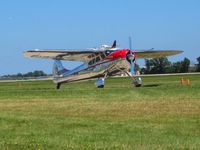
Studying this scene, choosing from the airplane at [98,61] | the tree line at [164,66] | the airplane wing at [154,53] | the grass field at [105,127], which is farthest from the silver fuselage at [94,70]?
the tree line at [164,66]

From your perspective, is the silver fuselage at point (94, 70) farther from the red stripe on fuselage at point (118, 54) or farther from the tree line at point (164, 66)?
the tree line at point (164, 66)

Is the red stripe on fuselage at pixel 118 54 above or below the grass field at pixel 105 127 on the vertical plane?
above

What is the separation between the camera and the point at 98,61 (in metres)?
41.9

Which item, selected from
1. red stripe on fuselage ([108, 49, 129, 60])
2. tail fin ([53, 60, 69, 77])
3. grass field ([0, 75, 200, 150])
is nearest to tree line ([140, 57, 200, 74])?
tail fin ([53, 60, 69, 77])

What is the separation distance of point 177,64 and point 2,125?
5075 inches

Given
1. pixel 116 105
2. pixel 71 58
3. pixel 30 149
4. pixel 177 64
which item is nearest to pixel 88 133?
pixel 30 149

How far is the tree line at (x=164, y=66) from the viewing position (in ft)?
422

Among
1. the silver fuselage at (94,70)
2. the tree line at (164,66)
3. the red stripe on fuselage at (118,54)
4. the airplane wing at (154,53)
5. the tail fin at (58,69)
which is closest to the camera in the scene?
the red stripe on fuselage at (118,54)

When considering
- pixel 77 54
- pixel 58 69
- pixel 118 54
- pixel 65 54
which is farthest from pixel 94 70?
pixel 58 69

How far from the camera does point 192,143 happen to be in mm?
9211

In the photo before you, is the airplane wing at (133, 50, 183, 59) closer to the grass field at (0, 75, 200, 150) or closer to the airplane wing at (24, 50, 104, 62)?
the airplane wing at (24, 50, 104, 62)

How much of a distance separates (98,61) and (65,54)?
3.70 metres

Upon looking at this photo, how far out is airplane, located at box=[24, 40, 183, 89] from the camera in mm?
39562

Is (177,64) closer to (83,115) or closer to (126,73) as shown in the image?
(126,73)
